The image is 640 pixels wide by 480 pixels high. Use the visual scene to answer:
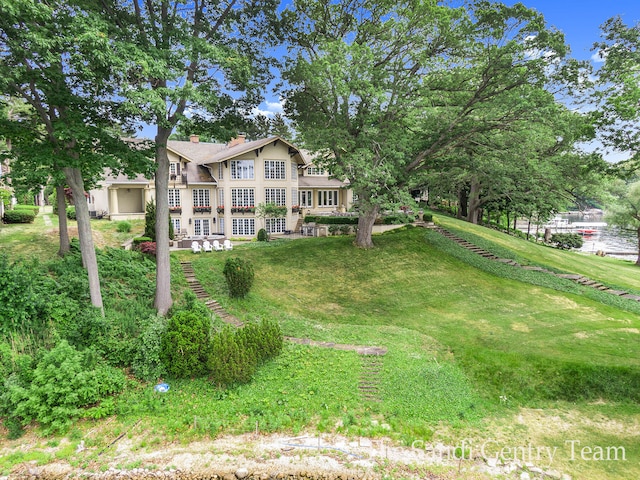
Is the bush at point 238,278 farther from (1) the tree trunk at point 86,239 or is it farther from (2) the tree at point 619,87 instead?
(2) the tree at point 619,87

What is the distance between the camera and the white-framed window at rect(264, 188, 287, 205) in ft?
→ 106

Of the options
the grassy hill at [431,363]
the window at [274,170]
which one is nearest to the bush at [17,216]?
the grassy hill at [431,363]

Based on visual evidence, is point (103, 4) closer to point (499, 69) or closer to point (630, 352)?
point (499, 69)

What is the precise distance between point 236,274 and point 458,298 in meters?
11.8

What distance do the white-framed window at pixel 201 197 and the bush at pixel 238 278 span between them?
16.9 metres

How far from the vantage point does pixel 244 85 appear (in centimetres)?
1430

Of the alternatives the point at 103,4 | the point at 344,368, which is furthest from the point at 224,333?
the point at 103,4

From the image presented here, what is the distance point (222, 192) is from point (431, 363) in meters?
25.0

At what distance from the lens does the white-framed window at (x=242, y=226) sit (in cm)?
3225

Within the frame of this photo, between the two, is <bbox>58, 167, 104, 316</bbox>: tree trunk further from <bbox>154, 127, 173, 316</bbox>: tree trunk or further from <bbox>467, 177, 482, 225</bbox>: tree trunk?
<bbox>467, 177, 482, 225</bbox>: tree trunk

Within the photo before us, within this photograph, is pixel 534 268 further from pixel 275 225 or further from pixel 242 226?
pixel 242 226

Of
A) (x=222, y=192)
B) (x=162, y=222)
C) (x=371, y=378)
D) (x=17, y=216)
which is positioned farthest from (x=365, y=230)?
(x=17, y=216)

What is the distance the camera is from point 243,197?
31984mm

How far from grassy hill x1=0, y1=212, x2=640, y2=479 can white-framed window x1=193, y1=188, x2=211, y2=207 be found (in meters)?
10.9
